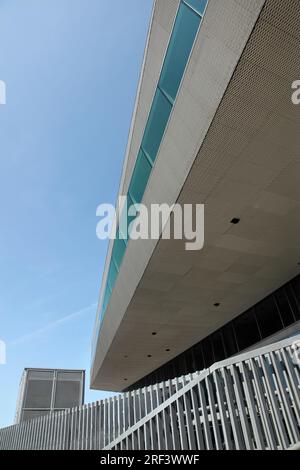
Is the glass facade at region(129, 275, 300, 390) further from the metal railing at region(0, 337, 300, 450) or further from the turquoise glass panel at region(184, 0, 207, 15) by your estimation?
the turquoise glass panel at region(184, 0, 207, 15)

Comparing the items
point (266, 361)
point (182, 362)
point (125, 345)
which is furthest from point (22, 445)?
point (266, 361)

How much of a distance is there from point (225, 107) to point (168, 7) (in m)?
2.51

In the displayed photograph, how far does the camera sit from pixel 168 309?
31.9 feet

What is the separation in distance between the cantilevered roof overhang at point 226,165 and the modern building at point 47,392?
771 cm

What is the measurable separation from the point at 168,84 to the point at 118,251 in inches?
236

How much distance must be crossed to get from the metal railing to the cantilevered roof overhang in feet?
9.62

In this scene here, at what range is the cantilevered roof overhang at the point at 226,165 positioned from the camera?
354 cm

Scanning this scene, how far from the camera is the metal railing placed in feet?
9.24

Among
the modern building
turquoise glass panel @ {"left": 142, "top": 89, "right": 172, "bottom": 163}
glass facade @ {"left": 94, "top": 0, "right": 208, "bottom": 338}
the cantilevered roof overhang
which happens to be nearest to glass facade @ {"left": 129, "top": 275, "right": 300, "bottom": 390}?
the cantilevered roof overhang

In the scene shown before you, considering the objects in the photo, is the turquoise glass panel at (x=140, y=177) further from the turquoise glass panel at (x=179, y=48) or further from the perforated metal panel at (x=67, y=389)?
the perforated metal panel at (x=67, y=389)

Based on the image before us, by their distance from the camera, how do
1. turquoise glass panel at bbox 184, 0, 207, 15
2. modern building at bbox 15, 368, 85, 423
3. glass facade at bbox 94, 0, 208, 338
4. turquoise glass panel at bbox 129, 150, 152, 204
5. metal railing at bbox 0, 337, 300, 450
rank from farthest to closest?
1. modern building at bbox 15, 368, 85, 423
2. turquoise glass panel at bbox 129, 150, 152, 204
3. glass facade at bbox 94, 0, 208, 338
4. turquoise glass panel at bbox 184, 0, 207, 15
5. metal railing at bbox 0, 337, 300, 450

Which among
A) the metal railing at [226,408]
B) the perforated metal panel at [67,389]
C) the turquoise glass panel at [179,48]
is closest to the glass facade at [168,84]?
the turquoise glass panel at [179,48]

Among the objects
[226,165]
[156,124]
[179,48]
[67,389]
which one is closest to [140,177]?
[156,124]

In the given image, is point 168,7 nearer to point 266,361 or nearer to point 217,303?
point 266,361
